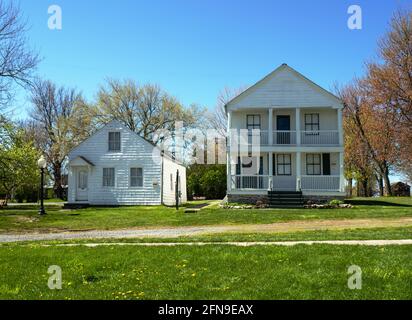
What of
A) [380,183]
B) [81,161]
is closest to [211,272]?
[81,161]

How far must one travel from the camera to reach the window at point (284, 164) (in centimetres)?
2840

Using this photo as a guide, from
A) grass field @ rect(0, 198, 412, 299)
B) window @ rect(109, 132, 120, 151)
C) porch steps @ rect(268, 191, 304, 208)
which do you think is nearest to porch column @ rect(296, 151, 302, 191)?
porch steps @ rect(268, 191, 304, 208)

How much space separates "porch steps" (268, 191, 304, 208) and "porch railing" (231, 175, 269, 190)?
4.13 ft

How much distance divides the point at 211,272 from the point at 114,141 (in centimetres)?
2380

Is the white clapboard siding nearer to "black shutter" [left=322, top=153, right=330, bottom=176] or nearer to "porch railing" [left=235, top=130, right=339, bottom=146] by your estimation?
"porch railing" [left=235, top=130, right=339, bottom=146]

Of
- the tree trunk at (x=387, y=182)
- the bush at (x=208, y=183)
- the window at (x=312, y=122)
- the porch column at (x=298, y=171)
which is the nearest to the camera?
the porch column at (x=298, y=171)

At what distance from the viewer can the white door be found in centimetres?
3042

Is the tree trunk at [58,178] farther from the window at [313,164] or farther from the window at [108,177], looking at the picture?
the window at [313,164]

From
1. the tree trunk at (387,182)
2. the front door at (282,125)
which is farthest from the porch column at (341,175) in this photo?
the tree trunk at (387,182)

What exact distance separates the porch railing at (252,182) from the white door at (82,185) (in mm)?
10270

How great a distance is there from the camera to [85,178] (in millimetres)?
30594

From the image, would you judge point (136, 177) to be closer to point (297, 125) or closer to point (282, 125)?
point (282, 125)

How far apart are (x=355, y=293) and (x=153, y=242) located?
6489mm

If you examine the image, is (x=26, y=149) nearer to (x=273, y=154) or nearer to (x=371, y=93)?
(x=273, y=154)
